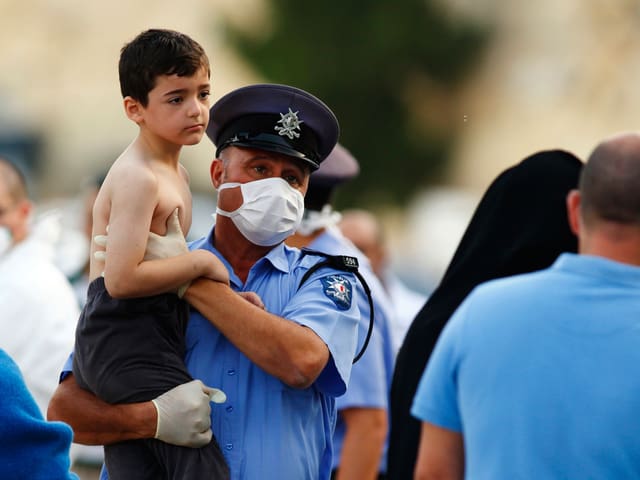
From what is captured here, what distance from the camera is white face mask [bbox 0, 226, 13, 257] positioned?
6570 mm

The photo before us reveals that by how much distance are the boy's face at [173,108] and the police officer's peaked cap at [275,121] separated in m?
0.27

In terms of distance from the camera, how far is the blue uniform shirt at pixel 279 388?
343 cm

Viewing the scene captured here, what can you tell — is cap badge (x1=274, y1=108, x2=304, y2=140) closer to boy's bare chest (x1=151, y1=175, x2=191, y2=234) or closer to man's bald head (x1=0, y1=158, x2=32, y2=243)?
boy's bare chest (x1=151, y1=175, x2=191, y2=234)

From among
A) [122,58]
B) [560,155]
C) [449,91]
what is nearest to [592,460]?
[560,155]

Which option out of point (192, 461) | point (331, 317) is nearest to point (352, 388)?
point (331, 317)

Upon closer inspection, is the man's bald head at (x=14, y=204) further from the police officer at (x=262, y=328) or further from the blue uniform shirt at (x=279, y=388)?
the blue uniform shirt at (x=279, y=388)

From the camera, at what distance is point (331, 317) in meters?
3.53

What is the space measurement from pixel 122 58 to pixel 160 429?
38.1 inches

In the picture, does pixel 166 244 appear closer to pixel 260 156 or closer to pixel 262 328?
pixel 262 328

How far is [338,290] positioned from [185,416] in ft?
1.95

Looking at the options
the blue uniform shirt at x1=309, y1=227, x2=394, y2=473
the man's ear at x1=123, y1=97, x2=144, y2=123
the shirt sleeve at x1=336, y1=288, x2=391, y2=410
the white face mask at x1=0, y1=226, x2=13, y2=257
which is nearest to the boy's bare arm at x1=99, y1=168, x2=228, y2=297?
the man's ear at x1=123, y1=97, x2=144, y2=123

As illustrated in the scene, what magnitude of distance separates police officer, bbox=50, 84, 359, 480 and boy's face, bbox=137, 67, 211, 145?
0.86 feet

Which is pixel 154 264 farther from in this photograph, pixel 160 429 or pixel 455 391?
pixel 455 391

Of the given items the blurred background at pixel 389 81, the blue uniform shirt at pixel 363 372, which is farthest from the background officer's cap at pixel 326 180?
the blurred background at pixel 389 81
